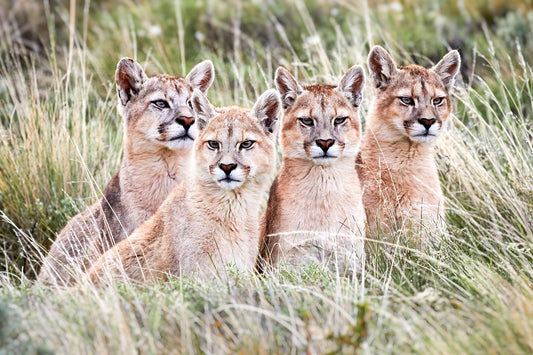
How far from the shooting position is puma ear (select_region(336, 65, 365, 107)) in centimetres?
613

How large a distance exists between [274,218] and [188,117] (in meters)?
1.20

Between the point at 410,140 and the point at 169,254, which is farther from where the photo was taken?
the point at 410,140

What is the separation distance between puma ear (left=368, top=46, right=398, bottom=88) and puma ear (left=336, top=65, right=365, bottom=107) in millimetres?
482

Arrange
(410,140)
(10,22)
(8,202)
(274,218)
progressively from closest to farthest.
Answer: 1. (274,218)
2. (410,140)
3. (8,202)
4. (10,22)

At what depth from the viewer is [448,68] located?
6.69 metres

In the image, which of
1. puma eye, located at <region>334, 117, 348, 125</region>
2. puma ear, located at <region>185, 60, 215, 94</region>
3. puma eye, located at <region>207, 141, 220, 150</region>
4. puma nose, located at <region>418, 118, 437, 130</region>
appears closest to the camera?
puma eye, located at <region>207, 141, 220, 150</region>

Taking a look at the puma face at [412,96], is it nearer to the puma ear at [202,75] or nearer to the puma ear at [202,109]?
the puma ear at [202,75]

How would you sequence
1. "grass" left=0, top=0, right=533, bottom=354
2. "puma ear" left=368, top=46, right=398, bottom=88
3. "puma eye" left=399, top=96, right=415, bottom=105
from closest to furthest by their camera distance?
"grass" left=0, top=0, right=533, bottom=354, "puma eye" left=399, top=96, right=415, bottom=105, "puma ear" left=368, top=46, right=398, bottom=88

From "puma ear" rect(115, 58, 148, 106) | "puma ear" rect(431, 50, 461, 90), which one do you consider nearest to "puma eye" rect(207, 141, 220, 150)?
"puma ear" rect(115, 58, 148, 106)

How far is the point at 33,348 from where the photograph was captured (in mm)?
3916

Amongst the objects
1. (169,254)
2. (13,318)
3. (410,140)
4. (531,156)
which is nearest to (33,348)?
(13,318)

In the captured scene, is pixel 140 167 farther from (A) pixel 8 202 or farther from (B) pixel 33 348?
→ (B) pixel 33 348

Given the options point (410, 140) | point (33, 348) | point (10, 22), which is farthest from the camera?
point (10, 22)

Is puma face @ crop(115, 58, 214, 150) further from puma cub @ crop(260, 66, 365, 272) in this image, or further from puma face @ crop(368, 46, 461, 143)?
puma face @ crop(368, 46, 461, 143)
